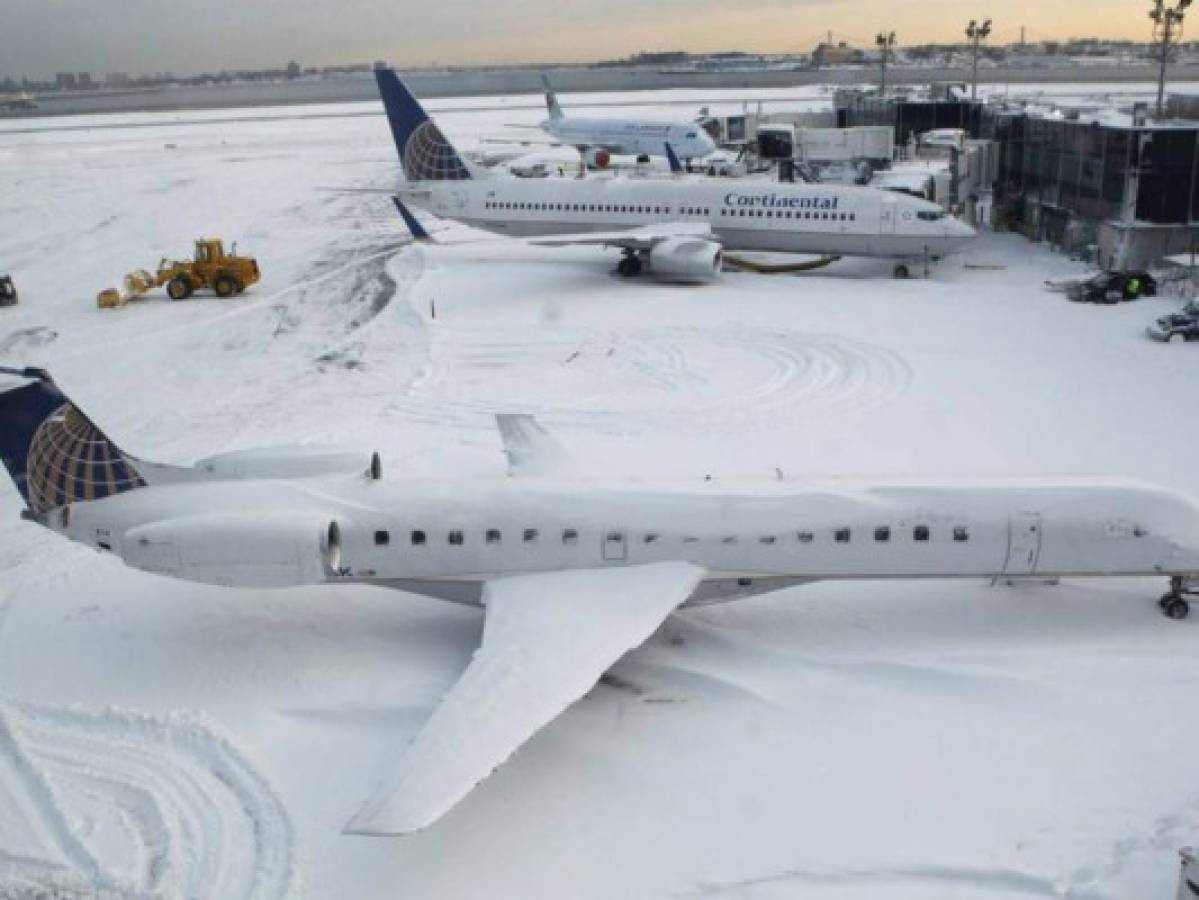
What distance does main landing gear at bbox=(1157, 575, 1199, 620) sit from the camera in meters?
13.8

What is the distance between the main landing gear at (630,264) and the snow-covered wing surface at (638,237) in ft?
1.46

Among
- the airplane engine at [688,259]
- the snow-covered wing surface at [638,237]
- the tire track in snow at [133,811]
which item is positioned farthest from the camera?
the snow-covered wing surface at [638,237]

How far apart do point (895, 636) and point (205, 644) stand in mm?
8896

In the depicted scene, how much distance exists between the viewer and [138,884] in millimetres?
10117

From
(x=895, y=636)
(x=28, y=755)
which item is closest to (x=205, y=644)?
(x=28, y=755)

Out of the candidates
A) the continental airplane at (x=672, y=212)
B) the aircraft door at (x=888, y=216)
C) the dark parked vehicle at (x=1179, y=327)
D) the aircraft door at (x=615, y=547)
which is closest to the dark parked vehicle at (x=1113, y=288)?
the dark parked vehicle at (x=1179, y=327)

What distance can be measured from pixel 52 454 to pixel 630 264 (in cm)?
2337

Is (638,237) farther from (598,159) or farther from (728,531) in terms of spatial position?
(598,159)

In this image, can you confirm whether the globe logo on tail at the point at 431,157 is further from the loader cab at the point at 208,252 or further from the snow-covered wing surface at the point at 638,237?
the loader cab at the point at 208,252

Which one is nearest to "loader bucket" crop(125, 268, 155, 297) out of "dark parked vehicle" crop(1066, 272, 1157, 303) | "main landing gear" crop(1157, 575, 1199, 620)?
"dark parked vehicle" crop(1066, 272, 1157, 303)

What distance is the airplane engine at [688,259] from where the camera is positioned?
32906mm

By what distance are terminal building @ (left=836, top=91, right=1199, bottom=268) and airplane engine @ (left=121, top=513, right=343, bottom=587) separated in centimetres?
2893

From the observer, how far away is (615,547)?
44.1 feet

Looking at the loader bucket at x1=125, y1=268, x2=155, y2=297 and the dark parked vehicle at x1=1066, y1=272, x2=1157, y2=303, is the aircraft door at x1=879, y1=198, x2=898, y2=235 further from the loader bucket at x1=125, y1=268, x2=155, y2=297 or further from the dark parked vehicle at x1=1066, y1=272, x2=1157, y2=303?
the loader bucket at x1=125, y1=268, x2=155, y2=297
